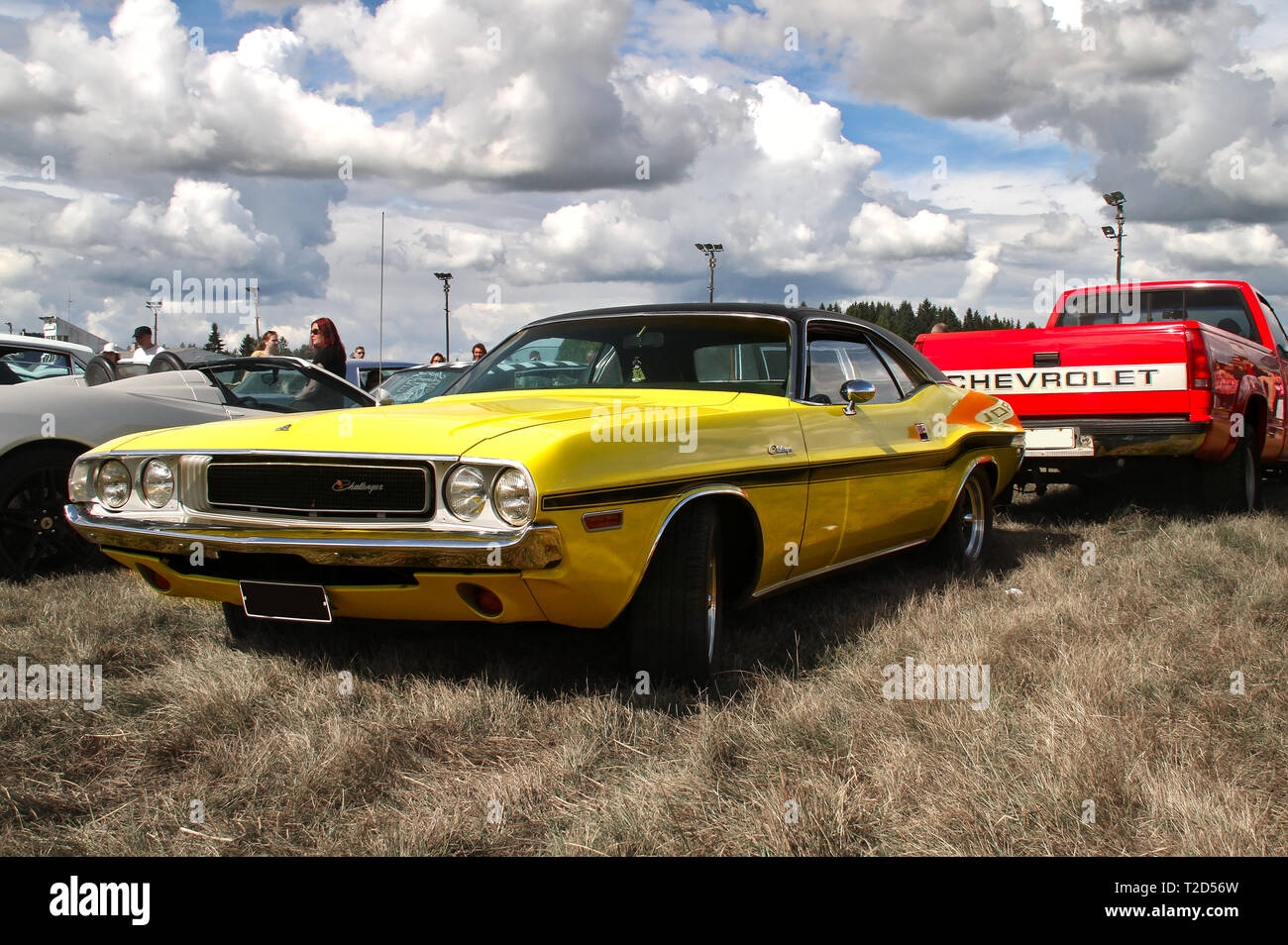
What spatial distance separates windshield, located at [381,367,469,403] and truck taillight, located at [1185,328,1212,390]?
7441 millimetres

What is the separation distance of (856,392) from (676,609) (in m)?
1.50

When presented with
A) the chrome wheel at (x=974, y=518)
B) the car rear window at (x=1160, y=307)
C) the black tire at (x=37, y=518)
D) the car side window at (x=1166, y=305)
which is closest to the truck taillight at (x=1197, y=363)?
the chrome wheel at (x=974, y=518)

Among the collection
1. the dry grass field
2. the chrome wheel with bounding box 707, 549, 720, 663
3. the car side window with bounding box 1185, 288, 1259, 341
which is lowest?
the dry grass field

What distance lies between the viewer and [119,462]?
3.57 meters

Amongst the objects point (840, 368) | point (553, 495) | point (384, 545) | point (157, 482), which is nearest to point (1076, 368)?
point (840, 368)

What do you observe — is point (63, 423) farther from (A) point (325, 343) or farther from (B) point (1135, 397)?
→ (B) point (1135, 397)

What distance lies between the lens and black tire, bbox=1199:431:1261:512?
23.4 ft

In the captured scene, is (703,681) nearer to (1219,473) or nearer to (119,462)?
(119,462)

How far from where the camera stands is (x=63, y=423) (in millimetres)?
5191

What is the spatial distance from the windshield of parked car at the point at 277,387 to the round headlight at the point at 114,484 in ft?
8.70

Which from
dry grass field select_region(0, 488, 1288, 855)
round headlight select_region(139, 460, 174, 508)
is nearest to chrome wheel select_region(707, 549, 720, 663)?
dry grass field select_region(0, 488, 1288, 855)

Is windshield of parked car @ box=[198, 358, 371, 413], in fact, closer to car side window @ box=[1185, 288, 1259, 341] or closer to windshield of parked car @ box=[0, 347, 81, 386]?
windshield of parked car @ box=[0, 347, 81, 386]

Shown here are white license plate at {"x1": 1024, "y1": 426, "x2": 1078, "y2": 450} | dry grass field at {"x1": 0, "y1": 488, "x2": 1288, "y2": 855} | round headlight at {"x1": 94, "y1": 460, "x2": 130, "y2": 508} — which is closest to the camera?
dry grass field at {"x1": 0, "y1": 488, "x2": 1288, "y2": 855}

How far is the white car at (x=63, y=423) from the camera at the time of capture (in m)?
5.02
